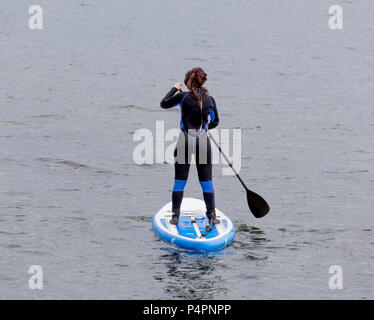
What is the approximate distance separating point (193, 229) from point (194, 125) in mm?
1786

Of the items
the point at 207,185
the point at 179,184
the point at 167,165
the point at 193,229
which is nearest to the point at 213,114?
the point at 207,185

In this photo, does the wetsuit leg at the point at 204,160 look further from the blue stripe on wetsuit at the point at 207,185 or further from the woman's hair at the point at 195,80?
the woman's hair at the point at 195,80

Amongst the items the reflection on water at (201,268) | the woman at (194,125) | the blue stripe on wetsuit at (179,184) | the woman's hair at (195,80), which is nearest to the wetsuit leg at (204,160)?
the woman at (194,125)

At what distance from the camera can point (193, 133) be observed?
13.6 m

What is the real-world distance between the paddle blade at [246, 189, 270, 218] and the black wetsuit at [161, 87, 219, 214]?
1.08m

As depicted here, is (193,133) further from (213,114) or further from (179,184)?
(179,184)

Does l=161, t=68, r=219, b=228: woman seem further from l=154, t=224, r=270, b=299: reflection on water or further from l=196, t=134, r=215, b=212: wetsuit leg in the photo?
l=154, t=224, r=270, b=299: reflection on water

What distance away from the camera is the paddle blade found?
14.7 metres

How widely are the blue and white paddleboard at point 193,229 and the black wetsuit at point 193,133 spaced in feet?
1.94

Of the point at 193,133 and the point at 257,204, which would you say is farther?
the point at 257,204

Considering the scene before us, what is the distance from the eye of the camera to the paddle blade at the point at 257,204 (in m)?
14.7
